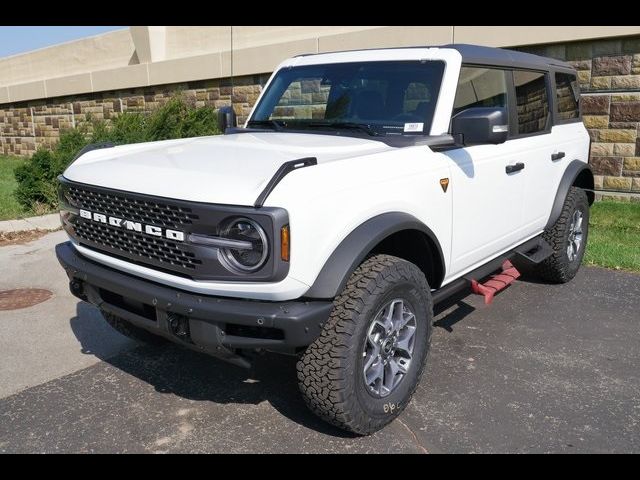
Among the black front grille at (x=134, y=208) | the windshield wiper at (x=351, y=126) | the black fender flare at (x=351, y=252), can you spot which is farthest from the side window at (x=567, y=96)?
the black front grille at (x=134, y=208)

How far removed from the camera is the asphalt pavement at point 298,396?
2.97m

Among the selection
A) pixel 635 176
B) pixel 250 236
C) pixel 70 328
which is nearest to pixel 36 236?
pixel 70 328

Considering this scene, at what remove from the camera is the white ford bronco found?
8.38 ft

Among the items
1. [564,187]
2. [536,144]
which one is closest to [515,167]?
[536,144]

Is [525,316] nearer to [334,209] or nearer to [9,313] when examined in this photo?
[334,209]

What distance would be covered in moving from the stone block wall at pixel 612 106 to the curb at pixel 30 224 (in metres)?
7.20

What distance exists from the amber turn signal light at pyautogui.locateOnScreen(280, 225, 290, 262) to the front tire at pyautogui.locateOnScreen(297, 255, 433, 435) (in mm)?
419

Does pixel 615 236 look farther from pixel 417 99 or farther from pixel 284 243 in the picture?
pixel 284 243

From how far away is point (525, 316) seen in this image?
15.4 feet

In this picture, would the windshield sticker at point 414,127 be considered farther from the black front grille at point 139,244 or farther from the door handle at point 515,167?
the black front grille at point 139,244

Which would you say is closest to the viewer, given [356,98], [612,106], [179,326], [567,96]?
[179,326]

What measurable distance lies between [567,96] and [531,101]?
98 centimetres

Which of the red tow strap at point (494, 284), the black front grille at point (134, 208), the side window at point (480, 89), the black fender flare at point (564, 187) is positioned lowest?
the red tow strap at point (494, 284)

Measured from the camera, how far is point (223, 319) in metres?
2.56
